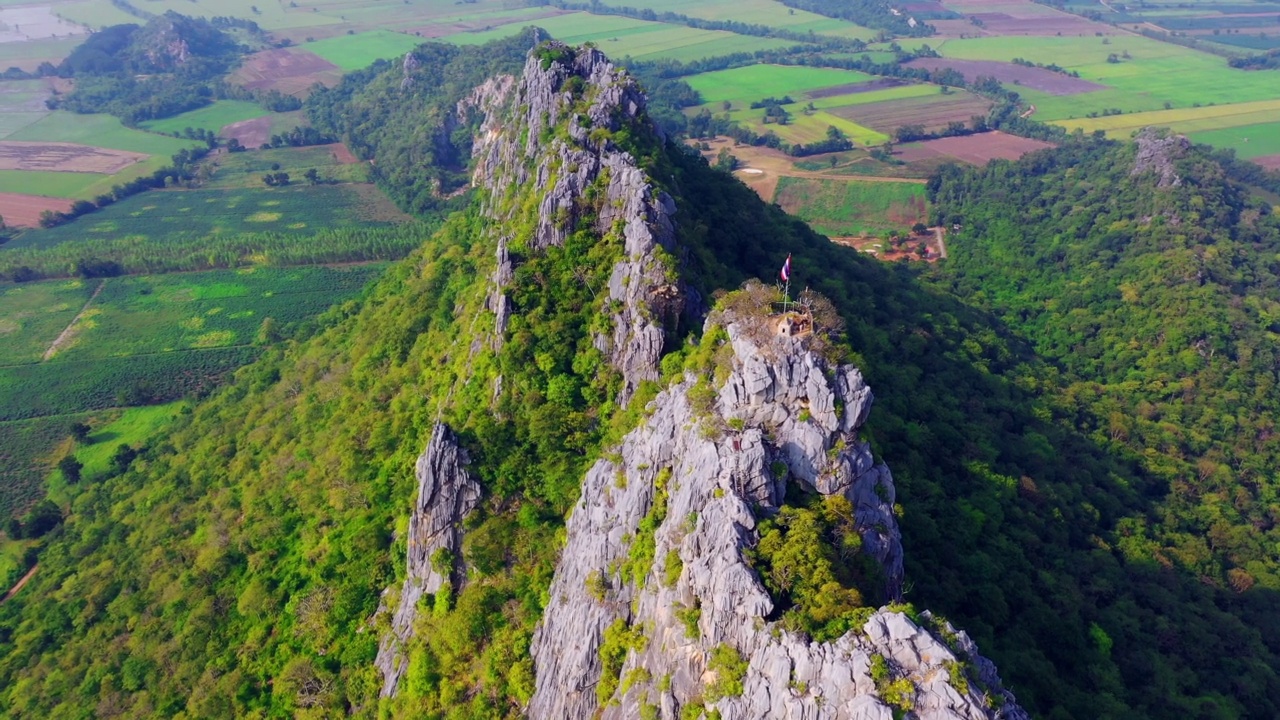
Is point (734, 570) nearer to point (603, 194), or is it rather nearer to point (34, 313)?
point (603, 194)

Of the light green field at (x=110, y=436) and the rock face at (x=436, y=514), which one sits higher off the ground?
the rock face at (x=436, y=514)

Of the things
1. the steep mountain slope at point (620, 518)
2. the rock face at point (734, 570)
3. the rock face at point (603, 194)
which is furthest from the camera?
the rock face at point (603, 194)

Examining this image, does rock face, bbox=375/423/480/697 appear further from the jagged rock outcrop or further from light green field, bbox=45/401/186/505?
the jagged rock outcrop

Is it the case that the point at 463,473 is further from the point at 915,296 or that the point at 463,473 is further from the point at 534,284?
the point at 915,296

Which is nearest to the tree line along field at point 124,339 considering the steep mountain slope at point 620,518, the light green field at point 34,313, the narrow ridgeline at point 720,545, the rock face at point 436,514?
the light green field at point 34,313

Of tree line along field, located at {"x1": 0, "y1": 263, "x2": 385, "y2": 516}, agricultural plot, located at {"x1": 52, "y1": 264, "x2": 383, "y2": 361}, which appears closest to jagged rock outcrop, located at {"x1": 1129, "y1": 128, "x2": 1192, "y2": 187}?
tree line along field, located at {"x1": 0, "y1": 263, "x2": 385, "y2": 516}

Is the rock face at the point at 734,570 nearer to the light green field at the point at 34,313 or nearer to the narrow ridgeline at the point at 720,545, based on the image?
the narrow ridgeline at the point at 720,545

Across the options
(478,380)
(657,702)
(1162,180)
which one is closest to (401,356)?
(478,380)
